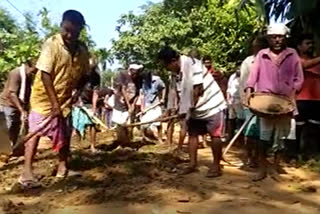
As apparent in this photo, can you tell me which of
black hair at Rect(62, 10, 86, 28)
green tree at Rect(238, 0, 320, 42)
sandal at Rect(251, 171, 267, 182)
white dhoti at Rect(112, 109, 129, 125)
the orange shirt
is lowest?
sandal at Rect(251, 171, 267, 182)

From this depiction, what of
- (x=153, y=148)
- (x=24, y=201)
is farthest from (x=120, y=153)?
(x=24, y=201)

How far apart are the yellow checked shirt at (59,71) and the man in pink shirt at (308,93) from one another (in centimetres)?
253

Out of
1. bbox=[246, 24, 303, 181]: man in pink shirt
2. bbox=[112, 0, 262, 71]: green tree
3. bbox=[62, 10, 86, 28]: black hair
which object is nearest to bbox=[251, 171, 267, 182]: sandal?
bbox=[246, 24, 303, 181]: man in pink shirt

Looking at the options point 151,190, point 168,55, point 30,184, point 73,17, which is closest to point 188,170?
point 151,190

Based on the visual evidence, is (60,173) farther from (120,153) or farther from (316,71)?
(316,71)

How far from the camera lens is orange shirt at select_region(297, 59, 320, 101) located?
809cm

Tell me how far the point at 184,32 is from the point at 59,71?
64.5ft

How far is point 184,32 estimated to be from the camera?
1022 inches

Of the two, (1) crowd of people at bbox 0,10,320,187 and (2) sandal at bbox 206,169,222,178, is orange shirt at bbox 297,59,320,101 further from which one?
(2) sandal at bbox 206,169,222,178

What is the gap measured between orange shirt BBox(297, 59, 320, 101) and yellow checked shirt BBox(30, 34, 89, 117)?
281 centimetres

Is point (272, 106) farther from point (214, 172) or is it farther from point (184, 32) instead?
point (184, 32)

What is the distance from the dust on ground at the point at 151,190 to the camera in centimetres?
558

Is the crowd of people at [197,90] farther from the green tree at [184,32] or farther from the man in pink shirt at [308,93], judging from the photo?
the green tree at [184,32]

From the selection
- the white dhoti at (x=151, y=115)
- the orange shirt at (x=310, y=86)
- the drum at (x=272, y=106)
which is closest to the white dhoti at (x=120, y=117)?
the white dhoti at (x=151, y=115)
